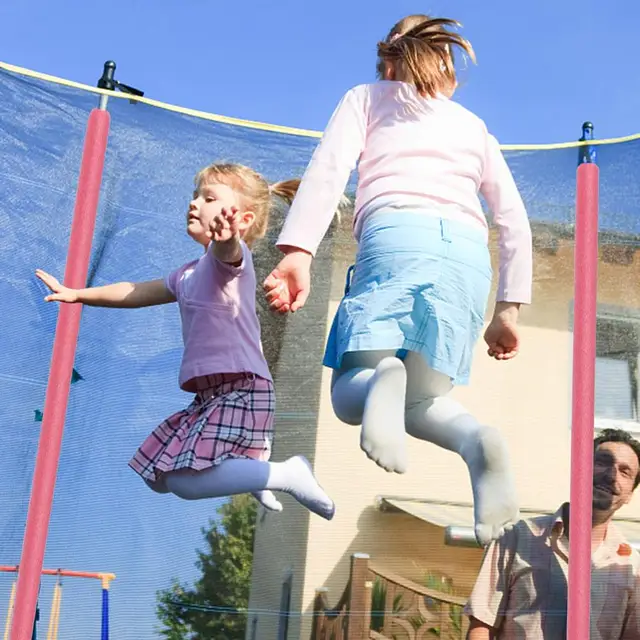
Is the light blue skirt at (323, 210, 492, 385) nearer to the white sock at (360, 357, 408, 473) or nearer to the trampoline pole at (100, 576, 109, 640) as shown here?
the white sock at (360, 357, 408, 473)

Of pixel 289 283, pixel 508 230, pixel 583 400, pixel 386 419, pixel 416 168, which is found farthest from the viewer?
pixel 583 400

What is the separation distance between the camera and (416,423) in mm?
1880

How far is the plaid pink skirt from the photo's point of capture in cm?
202

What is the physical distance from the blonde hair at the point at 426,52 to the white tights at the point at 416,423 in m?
0.52

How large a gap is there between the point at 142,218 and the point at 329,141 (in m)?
0.73

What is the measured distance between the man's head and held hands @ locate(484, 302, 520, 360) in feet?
1.67

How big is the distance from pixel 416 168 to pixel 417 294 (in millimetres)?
248

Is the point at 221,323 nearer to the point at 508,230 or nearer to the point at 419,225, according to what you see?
the point at 419,225

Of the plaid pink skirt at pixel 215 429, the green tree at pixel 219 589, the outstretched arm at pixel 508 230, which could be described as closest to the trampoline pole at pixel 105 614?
the green tree at pixel 219 589

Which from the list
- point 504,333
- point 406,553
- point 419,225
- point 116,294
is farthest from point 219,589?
point 419,225

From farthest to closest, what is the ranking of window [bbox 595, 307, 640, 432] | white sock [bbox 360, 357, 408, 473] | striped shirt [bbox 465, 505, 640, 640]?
window [bbox 595, 307, 640, 432] < striped shirt [bbox 465, 505, 640, 640] < white sock [bbox 360, 357, 408, 473]

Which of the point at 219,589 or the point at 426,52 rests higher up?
the point at 426,52

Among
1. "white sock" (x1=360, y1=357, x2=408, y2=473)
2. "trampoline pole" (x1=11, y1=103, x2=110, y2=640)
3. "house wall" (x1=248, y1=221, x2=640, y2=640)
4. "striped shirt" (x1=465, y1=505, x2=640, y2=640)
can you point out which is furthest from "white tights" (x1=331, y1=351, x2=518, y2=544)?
"trampoline pole" (x1=11, y1=103, x2=110, y2=640)

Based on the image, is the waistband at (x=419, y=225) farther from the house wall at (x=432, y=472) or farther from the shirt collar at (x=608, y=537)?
A: the shirt collar at (x=608, y=537)
